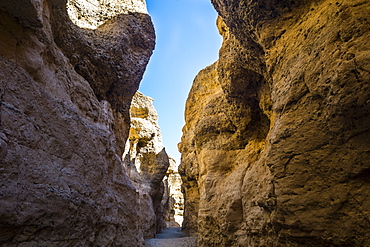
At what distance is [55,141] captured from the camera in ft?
13.0

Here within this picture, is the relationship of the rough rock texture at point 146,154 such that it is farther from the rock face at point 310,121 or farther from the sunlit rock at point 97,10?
the rock face at point 310,121

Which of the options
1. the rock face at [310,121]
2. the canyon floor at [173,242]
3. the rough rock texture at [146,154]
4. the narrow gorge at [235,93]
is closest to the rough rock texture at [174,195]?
the rough rock texture at [146,154]

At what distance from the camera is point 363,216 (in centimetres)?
293

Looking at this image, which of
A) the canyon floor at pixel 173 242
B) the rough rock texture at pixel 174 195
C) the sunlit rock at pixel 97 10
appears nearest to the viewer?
the sunlit rock at pixel 97 10

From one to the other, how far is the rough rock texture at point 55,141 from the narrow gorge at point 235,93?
0.07 feet

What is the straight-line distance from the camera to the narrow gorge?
10.0ft

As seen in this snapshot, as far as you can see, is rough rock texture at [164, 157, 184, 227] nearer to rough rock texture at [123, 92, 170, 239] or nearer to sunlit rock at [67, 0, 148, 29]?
rough rock texture at [123, 92, 170, 239]

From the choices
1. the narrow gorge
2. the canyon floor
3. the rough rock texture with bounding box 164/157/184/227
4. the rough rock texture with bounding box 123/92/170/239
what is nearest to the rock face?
the narrow gorge

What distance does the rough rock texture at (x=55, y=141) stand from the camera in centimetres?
318

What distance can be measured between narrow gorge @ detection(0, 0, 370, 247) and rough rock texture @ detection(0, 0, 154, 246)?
20 mm

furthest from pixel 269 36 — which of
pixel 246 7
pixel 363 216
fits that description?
pixel 363 216

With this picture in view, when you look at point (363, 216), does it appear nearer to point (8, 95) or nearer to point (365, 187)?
point (365, 187)

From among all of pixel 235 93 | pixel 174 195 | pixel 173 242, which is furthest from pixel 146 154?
pixel 174 195

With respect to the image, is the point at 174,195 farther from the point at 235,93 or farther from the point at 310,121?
the point at 310,121
